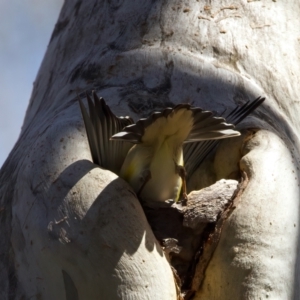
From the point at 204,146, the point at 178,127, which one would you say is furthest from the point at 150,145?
the point at 204,146

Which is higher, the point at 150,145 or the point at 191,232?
the point at 150,145

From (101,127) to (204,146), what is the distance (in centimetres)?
23

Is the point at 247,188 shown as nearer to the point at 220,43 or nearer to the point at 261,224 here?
the point at 261,224

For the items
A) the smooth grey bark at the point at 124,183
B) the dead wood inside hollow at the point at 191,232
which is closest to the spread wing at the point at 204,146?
the smooth grey bark at the point at 124,183

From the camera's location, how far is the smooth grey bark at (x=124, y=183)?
102 cm

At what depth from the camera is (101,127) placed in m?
1.12

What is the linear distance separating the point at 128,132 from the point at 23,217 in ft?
0.72

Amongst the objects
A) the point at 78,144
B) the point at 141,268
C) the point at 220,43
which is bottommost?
the point at 141,268

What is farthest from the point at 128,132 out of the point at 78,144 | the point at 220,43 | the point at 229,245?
the point at 220,43

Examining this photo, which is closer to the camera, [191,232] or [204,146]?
[191,232]

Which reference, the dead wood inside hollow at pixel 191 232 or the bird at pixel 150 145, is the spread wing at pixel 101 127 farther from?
the dead wood inside hollow at pixel 191 232

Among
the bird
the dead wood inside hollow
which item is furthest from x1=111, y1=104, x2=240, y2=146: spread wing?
the dead wood inside hollow

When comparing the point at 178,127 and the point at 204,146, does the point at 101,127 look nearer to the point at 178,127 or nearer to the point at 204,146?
the point at 178,127

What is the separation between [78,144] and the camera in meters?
1.15
